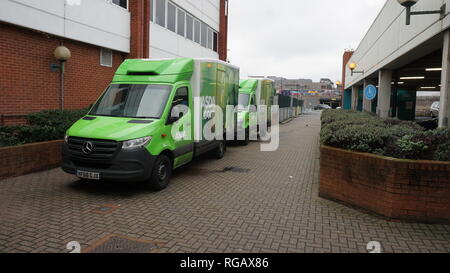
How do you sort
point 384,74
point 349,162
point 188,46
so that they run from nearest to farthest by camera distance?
point 349,162, point 384,74, point 188,46

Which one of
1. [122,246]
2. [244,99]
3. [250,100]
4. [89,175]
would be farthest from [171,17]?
[122,246]

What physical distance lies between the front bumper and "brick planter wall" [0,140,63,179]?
1.81 metres

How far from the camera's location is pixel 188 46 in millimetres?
19656

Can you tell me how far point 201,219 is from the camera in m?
5.56

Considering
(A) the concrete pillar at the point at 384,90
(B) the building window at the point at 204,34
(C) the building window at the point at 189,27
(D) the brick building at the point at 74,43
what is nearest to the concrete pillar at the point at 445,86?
(A) the concrete pillar at the point at 384,90

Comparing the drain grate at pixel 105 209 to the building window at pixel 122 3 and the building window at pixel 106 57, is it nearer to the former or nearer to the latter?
the building window at pixel 106 57

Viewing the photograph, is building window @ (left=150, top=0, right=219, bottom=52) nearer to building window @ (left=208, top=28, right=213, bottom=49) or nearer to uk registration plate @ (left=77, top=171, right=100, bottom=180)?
building window @ (left=208, top=28, right=213, bottom=49)

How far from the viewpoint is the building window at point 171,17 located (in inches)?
684

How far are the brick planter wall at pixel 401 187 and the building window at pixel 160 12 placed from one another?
1304 cm

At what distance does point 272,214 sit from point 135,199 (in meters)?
2.64

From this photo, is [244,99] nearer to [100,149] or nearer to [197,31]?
[197,31]

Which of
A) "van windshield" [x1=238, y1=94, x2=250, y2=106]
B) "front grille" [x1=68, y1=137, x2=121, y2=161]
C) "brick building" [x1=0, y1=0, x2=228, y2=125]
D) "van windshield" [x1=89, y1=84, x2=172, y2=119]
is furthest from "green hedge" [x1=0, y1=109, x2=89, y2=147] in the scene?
"van windshield" [x1=238, y1=94, x2=250, y2=106]

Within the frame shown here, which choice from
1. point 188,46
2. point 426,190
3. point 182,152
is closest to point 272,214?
point 426,190
